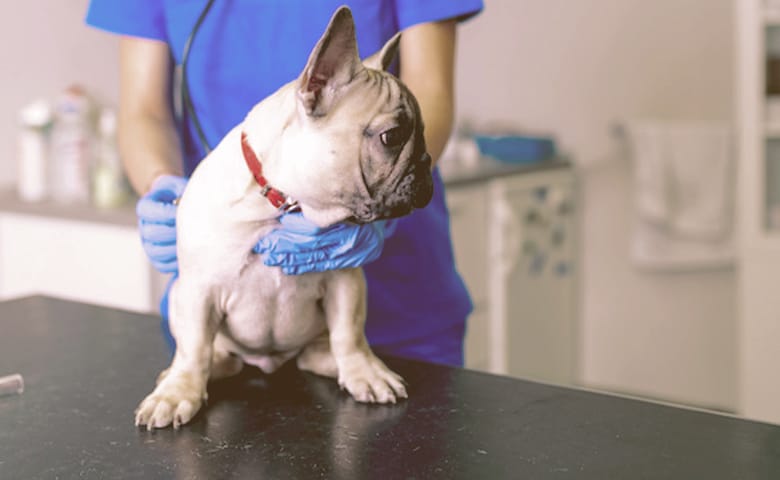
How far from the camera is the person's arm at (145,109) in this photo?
1.41 metres

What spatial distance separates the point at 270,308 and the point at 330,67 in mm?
300

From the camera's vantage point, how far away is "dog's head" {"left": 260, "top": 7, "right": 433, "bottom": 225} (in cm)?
93

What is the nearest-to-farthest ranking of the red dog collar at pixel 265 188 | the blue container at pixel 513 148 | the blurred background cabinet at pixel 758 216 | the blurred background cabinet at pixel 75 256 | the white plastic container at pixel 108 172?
the red dog collar at pixel 265 188 → the blurred background cabinet at pixel 75 256 → the white plastic container at pixel 108 172 → the blurred background cabinet at pixel 758 216 → the blue container at pixel 513 148

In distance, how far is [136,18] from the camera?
4.71 feet

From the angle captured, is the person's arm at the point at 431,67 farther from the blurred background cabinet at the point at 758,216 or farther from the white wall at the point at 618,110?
the white wall at the point at 618,110

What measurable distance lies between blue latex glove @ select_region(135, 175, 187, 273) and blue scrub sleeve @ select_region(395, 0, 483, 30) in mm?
385

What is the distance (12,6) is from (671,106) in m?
2.14

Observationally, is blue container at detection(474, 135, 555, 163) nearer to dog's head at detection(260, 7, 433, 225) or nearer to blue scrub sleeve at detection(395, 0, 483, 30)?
blue scrub sleeve at detection(395, 0, 483, 30)

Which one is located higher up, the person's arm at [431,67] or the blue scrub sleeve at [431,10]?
the blue scrub sleeve at [431,10]

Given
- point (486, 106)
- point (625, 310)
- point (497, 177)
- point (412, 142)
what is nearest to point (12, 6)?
point (497, 177)

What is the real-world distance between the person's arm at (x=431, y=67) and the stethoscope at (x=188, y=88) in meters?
0.28

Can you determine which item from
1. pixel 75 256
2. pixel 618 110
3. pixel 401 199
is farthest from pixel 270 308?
pixel 618 110

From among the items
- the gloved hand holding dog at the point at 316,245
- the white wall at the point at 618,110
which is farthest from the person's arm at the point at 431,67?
the white wall at the point at 618,110

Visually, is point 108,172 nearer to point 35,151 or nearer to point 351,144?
point 35,151
